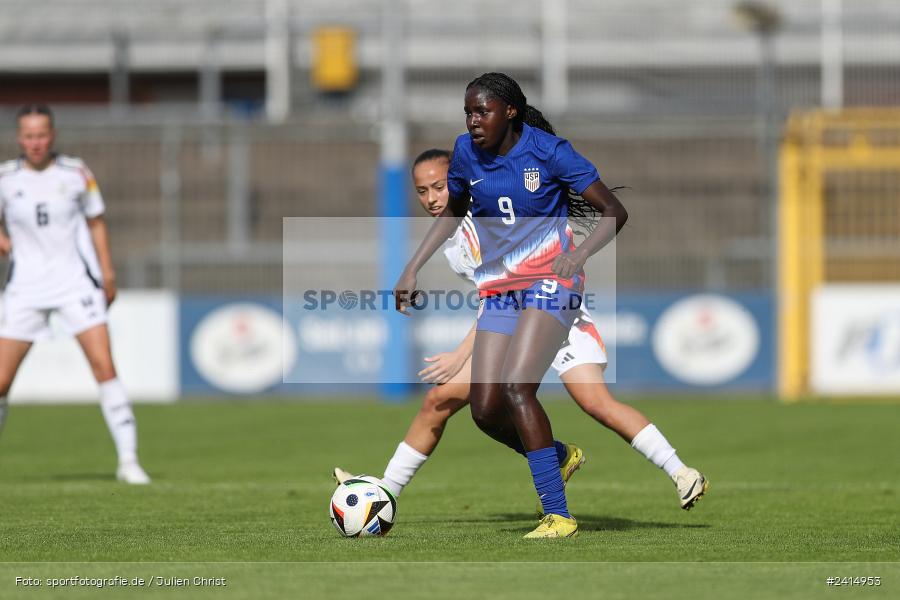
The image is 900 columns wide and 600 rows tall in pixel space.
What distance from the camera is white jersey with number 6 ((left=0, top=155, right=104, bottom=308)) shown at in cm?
A: 1055

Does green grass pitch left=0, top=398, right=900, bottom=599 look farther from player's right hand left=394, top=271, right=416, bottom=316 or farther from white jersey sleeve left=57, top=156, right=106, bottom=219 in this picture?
white jersey sleeve left=57, top=156, right=106, bottom=219

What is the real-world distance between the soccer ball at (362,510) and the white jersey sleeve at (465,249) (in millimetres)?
1173

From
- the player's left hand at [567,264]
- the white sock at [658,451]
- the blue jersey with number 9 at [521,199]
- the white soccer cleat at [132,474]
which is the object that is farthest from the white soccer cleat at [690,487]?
the white soccer cleat at [132,474]

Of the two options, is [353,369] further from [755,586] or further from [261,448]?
[755,586]

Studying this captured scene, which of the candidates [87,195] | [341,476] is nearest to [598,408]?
[341,476]

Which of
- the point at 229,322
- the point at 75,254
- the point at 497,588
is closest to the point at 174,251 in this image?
the point at 229,322

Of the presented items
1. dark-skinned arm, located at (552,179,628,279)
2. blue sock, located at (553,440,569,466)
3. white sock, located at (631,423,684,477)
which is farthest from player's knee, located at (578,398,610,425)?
dark-skinned arm, located at (552,179,628,279)

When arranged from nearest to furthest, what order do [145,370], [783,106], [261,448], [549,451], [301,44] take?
[549,451] → [261,448] → [145,370] → [783,106] → [301,44]

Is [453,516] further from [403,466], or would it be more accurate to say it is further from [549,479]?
[549,479]

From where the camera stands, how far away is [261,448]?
1416 cm

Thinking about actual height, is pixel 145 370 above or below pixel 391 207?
below

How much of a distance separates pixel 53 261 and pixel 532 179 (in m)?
4.46

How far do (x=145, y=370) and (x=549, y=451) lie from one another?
46.4ft

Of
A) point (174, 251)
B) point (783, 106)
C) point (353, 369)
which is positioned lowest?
point (353, 369)
